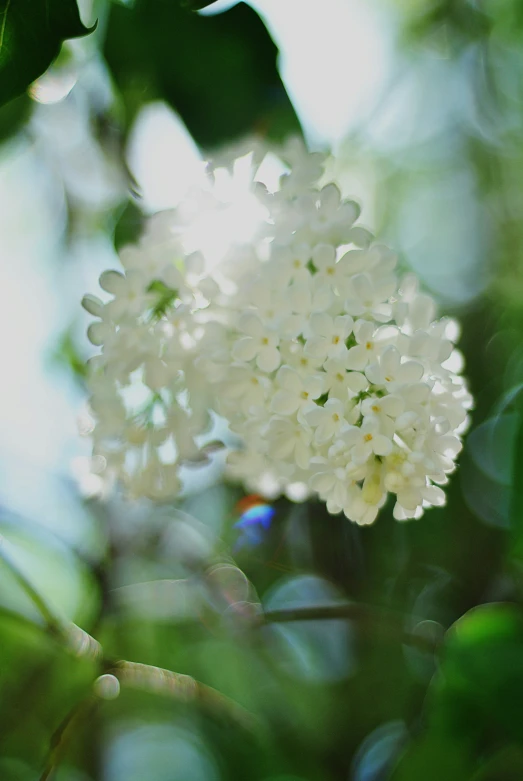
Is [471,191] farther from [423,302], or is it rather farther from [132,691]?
[132,691]

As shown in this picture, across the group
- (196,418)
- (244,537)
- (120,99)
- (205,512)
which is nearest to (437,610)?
(244,537)

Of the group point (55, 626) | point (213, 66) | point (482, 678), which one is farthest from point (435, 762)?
point (213, 66)

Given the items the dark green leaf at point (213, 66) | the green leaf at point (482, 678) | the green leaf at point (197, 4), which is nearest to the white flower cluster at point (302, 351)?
the dark green leaf at point (213, 66)

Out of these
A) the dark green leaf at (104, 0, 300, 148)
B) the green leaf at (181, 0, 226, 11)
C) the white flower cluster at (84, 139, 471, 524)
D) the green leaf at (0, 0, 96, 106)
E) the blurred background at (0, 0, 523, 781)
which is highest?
the green leaf at (0, 0, 96, 106)

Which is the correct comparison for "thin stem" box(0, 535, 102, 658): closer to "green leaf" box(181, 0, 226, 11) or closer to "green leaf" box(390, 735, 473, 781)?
"green leaf" box(390, 735, 473, 781)

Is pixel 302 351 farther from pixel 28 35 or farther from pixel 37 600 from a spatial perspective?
pixel 37 600

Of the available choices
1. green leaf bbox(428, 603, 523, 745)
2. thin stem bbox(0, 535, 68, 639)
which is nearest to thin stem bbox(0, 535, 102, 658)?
thin stem bbox(0, 535, 68, 639)
